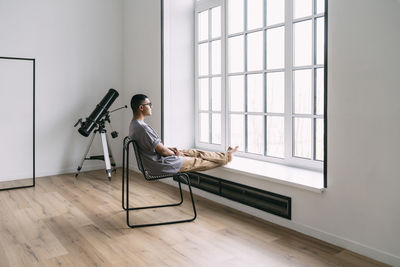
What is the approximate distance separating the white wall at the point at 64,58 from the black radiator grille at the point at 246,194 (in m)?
2.21

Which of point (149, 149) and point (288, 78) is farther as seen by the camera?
point (288, 78)

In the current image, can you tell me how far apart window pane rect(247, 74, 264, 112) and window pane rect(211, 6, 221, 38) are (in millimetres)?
764

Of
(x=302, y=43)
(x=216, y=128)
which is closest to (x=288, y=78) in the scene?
(x=302, y=43)

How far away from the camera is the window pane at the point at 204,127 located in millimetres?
4520

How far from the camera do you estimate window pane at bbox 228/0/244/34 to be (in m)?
3.95

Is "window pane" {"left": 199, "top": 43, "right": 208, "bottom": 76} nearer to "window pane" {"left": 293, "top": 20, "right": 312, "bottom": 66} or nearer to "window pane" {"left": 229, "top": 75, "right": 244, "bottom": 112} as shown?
"window pane" {"left": 229, "top": 75, "right": 244, "bottom": 112}

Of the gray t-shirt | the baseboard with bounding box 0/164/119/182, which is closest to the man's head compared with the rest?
→ the gray t-shirt

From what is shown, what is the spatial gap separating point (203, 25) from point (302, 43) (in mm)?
1598

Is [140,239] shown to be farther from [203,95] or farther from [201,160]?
[203,95]

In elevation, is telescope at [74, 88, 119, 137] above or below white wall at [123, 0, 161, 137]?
below

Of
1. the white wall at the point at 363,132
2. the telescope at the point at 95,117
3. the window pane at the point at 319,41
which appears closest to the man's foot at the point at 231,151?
the white wall at the point at 363,132

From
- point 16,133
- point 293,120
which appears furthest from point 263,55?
point 16,133

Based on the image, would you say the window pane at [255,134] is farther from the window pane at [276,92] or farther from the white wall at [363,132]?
the white wall at [363,132]

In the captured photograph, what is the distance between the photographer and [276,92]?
3.60 meters
